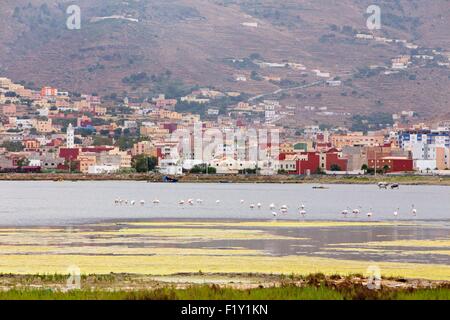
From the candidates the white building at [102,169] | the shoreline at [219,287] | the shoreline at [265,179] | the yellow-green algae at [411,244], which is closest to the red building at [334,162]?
the shoreline at [265,179]

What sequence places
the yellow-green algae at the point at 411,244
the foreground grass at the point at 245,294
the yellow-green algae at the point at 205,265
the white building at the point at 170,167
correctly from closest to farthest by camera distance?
1. the foreground grass at the point at 245,294
2. the yellow-green algae at the point at 205,265
3. the yellow-green algae at the point at 411,244
4. the white building at the point at 170,167

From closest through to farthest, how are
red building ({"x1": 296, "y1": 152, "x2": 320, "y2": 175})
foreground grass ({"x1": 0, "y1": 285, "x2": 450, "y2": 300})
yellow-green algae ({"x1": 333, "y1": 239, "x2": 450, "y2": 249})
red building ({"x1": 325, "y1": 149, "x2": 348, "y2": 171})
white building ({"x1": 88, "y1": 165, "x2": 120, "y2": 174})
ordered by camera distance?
foreground grass ({"x1": 0, "y1": 285, "x2": 450, "y2": 300}) < yellow-green algae ({"x1": 333, "y1": 239, "x2": 450, "y2": 249}) < red building ({"x1": 296, "y1": 152, "x2": 320, "y2": 175}) < red building ({"x1": 325, "y1": 149, "x2": 348, "y2": 171}) < white building ({"x1": 88, "y1": 165, "x2": 120, "y2": 174})

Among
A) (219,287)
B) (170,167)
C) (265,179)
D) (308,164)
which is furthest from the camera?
(170,167)

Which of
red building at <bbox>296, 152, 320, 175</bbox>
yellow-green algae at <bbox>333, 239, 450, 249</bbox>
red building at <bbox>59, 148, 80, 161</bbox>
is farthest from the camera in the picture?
red building at <bbox>59, 148, 80, 161</bbox>

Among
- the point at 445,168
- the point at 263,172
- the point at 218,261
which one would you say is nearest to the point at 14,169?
the point at 263,172

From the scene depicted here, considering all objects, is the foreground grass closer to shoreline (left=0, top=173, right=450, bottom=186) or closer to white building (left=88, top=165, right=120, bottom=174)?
shoreline (left=0, top=173, right=450, bottom=186)

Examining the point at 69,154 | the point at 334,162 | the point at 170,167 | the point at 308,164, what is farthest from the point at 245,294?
the point at 69,154

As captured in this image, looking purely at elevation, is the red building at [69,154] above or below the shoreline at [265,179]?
above

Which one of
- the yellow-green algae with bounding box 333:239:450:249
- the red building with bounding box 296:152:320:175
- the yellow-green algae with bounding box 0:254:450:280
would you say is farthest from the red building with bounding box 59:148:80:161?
the yellow-green algae with bounding box 0:254:450:280

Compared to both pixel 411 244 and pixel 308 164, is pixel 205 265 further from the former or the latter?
pixel 308 164

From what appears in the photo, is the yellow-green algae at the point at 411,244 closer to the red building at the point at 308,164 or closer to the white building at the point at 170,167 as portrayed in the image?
the white building at the point at 170,167
